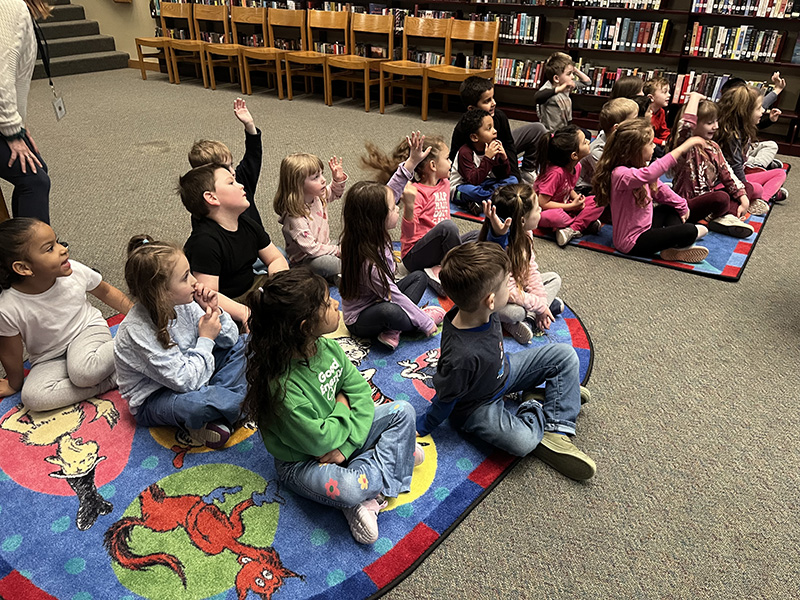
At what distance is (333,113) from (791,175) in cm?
414

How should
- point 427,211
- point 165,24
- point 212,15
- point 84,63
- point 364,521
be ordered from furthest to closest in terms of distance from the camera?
point 84,63 < point 165,24 < point 212,15 < point 427,211 < point 364,521

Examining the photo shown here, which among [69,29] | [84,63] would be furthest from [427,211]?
[69,29]

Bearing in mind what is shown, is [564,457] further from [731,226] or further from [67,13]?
[67,13]

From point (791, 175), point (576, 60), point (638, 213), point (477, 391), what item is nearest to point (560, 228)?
point (638, 213)

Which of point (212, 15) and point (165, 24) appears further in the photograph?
point (165, 24)

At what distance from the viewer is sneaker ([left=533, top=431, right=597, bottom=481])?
5.64ft

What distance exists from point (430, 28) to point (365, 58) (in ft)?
2.43

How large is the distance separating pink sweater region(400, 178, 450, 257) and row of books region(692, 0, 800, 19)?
141 inches

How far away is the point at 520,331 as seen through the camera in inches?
92.6

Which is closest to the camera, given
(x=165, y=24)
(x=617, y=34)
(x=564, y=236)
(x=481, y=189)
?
(x=564, y=236)

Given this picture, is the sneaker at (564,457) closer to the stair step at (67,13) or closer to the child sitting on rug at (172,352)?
the child sitting on rug at (172,352)

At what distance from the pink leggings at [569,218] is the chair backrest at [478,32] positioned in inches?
110

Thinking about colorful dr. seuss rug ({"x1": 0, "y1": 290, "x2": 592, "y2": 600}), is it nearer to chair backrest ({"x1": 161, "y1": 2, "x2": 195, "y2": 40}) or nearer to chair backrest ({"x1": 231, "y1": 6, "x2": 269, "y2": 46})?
chair backrest ({"x1": 231, "y1": 6, "x2": 269, "y2": 46})

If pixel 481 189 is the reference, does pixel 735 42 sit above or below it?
above
